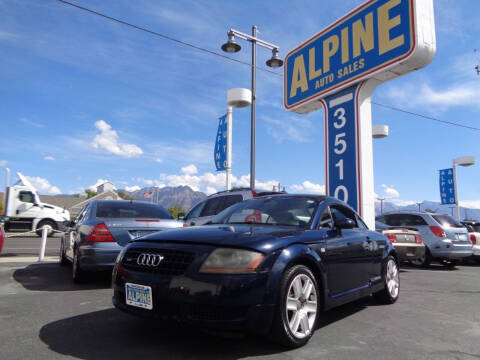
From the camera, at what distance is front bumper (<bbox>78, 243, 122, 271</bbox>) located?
5.61 m

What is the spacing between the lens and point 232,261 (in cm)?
298

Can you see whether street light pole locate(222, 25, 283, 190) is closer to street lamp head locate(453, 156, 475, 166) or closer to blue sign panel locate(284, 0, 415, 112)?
blue sign panel locate(284, 0, 415, 112)

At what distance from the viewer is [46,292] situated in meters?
5.56

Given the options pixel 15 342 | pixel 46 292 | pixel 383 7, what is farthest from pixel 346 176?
pixel 15 342

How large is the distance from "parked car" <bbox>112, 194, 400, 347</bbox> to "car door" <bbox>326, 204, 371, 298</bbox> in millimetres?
11

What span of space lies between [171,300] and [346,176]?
25.9ft

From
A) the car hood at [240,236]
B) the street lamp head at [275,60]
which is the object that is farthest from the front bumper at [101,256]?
the street lamp head at [275,60]

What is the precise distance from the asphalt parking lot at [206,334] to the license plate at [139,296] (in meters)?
0.34

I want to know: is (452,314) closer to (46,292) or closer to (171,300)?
(171,300)

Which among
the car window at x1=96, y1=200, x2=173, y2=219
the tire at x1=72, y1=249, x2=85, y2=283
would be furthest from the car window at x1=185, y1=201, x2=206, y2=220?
the tire at x1=72, y1=249, x2=85, y2=283

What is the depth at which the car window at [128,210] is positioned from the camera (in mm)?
6465

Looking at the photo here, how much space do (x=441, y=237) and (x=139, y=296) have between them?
9.03 m

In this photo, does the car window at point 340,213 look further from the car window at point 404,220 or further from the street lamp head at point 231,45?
the street lamp head at point 231,45

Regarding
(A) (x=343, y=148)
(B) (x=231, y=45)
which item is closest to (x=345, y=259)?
(A) (x=343, y=148)
